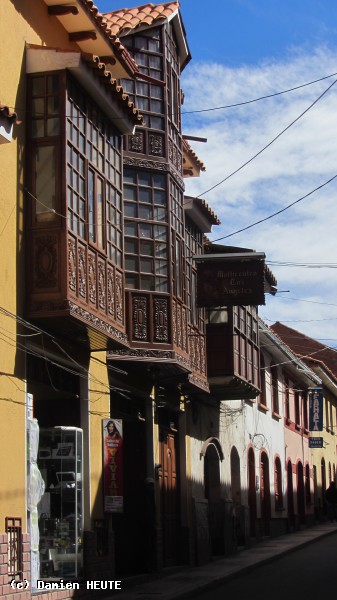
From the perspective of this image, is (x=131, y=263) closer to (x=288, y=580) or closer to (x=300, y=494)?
(x=288, y=580)

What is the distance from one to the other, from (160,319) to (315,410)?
22748 millimetres

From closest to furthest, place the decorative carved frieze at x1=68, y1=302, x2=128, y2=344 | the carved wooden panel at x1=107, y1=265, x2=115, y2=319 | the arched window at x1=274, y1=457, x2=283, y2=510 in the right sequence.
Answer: the decorative carved frieze at x1=68, y1=302, x2=128, y2=344 < the carved wooden panel at x1=107, y1=265, x2=115, y2=319 < the arched window at x1=274, y1=457, x2=283, y2=510

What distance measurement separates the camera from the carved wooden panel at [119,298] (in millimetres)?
17422

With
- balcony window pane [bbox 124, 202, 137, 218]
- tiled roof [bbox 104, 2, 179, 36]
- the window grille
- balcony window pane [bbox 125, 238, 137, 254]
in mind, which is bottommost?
the window grille

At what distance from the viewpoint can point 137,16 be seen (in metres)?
21.0

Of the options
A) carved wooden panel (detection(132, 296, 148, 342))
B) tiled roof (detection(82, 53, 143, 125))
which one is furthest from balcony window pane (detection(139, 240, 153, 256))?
tiled roof (detection(82, 53, 143, 125))

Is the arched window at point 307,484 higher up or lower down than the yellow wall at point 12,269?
lower down

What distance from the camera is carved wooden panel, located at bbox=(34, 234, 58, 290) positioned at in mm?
14875

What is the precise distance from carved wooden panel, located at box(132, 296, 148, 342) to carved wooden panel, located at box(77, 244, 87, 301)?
3.33m

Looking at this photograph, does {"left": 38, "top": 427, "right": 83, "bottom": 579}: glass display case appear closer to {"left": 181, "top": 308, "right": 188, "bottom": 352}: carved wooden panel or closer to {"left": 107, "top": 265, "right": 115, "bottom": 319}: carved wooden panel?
{"left": 107, "top": 265, "right": 115, "bottom": 319}: carved wooden panel

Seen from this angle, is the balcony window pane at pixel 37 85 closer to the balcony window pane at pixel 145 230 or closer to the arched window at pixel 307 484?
the balcony window pane at pixel 145 230

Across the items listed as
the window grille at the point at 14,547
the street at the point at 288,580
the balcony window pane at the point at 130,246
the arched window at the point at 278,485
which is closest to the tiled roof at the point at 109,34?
the balcony window pane at the point at 130,246

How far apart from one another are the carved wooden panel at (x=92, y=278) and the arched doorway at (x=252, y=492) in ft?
54.9

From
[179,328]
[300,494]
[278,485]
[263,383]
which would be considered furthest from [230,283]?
[300,494]
